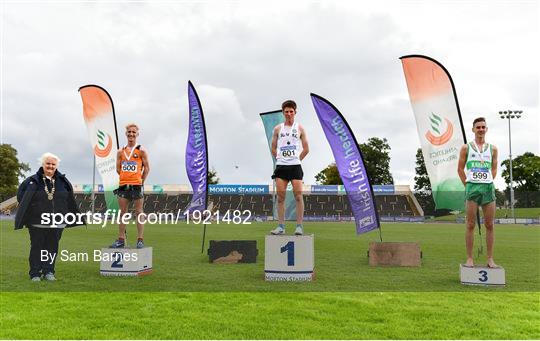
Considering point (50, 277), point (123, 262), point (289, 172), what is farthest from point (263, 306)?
point (50, 277)

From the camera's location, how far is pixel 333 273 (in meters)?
7.29

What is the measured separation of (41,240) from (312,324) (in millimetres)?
4569

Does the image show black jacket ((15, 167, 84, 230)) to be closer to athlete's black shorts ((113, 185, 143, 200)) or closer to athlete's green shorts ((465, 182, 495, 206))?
athlete's black shorts ((113, 185, 143, 200))

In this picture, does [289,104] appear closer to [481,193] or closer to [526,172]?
[481,193]

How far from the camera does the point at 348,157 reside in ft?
31.7

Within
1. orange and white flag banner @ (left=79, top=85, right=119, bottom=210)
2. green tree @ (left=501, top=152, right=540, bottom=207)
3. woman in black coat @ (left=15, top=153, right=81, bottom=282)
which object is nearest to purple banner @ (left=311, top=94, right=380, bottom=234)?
woman in black coat @ (left=15, top=153, right=81, bottom=282)

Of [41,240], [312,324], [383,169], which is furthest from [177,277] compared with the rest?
[383,169]

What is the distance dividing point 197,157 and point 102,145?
5895 mm

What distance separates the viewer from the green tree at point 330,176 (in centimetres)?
7056

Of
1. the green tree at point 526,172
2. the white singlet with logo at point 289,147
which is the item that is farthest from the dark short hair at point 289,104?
the green tree at point 526,172

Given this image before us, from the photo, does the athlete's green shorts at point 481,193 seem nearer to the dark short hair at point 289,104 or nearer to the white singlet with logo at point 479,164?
the white singlet with logo at point 479,164

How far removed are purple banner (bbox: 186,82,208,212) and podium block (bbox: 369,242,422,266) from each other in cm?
419

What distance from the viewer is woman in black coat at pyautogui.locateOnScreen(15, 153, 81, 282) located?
6.36 metres

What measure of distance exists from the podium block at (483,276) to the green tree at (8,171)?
189 ft
